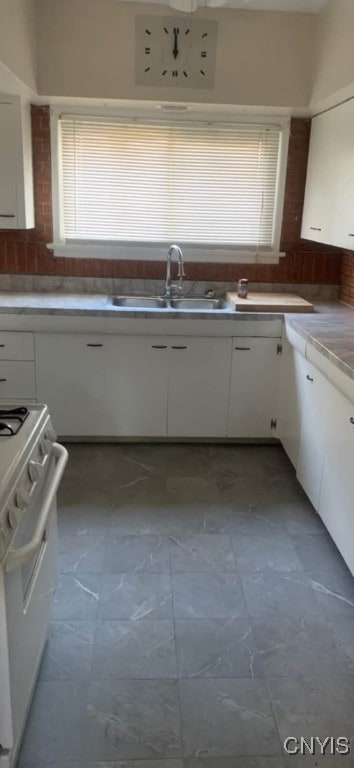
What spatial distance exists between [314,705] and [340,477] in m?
0.94

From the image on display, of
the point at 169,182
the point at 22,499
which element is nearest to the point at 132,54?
the point at 169,182

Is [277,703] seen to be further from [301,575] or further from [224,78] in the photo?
[224,78]

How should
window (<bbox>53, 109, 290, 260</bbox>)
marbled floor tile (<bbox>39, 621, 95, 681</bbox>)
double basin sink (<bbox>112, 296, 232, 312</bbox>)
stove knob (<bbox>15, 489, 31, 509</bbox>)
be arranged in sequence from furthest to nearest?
double basin sink (<bbox>112, 296, 232, 312</bbox>) → window (<bbox>53, 109, 290, 260</bbox>) → marbled floor tile (<bbox>39, 621, 95, 681</bbox>) → stove knob (<bbox>15, 489, 31, 509</bbox>)

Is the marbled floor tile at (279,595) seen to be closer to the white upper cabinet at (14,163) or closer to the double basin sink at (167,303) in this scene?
the double basin sink at (167,303)

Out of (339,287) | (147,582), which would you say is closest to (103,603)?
(147,582)

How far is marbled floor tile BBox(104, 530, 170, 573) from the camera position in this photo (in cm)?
245

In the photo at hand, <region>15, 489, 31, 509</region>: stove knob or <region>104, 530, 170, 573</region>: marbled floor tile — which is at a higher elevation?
<region>15, 489, 31, 509</region>: stove knob

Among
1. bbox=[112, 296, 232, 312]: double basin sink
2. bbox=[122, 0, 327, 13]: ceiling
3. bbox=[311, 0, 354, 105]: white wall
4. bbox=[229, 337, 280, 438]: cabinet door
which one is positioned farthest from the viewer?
bbox=[112, 296, 232, 312]: double basin sink

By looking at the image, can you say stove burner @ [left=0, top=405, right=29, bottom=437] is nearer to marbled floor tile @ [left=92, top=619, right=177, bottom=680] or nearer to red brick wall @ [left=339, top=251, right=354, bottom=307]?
marbled floor tile @ [left=92, top=619, right=177, bottom=680]

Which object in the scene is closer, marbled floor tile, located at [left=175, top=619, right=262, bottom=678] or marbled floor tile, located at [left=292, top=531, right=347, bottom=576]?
marbled floor tile, located at [left=175, top=619, right=262, bottom=678]

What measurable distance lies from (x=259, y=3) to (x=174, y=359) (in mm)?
2064

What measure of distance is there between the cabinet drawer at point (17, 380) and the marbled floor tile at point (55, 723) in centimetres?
196

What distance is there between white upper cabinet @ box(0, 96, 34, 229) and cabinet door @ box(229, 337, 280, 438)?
1536 mm

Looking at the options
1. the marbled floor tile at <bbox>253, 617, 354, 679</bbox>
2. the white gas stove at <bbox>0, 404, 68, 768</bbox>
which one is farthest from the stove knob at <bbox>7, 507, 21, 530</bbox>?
the marbled floor tile at <bbox>253, 617, 354, 679</bbox>
